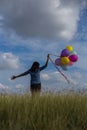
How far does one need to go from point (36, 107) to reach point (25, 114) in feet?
1.70

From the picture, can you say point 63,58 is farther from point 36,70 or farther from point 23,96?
point 23,96

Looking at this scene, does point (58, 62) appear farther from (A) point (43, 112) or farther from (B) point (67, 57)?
(A) point (43, 112)

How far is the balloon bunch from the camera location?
13.7 m

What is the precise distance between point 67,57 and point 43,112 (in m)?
5.46

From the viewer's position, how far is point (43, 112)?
28.1 feet

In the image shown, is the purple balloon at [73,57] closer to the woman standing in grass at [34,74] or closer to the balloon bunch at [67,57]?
the balloon bunch at [67,57]

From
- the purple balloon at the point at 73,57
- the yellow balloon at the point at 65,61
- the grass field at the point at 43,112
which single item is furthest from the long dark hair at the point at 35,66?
the grass field at the point at 43,112

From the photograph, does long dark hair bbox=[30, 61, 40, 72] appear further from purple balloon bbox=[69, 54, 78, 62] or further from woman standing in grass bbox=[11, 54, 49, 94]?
purple balloon bbox=[69, 54, 78, 62]

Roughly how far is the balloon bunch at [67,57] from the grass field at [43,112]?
3768 mm

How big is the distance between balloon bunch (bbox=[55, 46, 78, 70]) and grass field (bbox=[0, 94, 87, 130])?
377 cm

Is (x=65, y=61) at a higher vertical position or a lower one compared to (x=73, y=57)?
lower

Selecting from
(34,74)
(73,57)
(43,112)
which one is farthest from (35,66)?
(43,112)

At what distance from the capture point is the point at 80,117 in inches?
339

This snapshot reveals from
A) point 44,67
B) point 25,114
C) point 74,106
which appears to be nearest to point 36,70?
point 44,67
